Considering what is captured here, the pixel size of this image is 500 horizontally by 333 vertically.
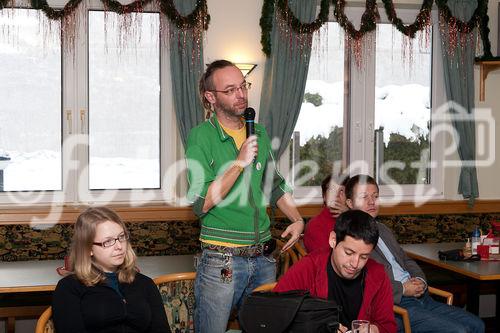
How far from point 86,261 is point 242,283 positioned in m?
0.56

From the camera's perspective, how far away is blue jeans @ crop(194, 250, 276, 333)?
2.57m

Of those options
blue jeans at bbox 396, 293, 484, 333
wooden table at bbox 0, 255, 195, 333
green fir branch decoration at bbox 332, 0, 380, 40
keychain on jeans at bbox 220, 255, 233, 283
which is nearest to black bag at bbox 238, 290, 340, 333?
keychain on jeans at bbox 220, 255, 233, 283

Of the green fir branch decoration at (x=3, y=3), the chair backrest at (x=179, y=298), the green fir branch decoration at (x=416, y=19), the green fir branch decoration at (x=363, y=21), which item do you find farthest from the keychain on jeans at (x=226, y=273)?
the green fir branch decoration at (x=416, y=19)

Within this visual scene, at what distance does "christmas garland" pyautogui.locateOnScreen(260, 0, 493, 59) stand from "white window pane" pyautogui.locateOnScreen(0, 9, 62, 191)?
1590 mm

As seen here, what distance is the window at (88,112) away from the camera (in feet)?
17.6

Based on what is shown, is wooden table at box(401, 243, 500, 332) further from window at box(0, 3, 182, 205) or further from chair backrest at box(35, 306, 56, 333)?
chair backrest at box(35, 306, 56, 333)

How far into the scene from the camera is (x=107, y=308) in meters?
2.51

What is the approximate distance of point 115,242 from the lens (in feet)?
8.49

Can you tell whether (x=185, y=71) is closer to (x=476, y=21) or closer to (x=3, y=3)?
(x=3, y=3)

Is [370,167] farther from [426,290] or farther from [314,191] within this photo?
[426,290]

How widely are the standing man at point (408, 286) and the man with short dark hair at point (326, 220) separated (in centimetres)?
14

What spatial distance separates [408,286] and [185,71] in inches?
100

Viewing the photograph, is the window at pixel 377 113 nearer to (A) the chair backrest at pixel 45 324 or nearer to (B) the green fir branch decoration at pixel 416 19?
(B) the green fir branch decoration at pixel 416 19

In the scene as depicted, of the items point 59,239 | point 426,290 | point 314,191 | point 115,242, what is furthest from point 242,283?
point 314,191
